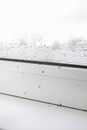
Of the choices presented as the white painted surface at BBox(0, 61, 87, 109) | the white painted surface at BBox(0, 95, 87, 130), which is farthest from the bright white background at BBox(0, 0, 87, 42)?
the white painted surface at BBox(0, 95, 87, 130)

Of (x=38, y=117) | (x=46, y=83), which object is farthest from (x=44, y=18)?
(x=38, y=117)

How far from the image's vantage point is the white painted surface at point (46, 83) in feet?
2.47

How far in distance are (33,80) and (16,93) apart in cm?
12

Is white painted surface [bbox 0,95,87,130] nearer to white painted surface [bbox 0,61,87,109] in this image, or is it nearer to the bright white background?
white painted surface [bbox 0,61,87,109]

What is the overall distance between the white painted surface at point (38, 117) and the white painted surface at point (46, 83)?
0.14ft

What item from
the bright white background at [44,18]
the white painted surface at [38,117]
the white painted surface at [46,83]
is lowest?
the white painted surface at [38,117]

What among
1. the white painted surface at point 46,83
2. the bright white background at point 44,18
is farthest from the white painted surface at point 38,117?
the bright white background at point 44,18

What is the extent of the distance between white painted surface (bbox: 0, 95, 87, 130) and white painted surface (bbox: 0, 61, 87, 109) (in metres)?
0.04

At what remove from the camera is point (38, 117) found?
29.1 inches

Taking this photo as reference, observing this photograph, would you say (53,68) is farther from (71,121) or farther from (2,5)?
(2,5)

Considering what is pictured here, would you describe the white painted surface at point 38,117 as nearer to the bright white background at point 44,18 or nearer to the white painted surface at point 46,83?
the white painted surface at point 46,83

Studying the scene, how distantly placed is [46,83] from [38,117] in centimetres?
15

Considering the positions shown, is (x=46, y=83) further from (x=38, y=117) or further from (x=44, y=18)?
(x=44, y=18)

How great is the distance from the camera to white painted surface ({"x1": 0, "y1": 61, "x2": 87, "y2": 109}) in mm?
753
